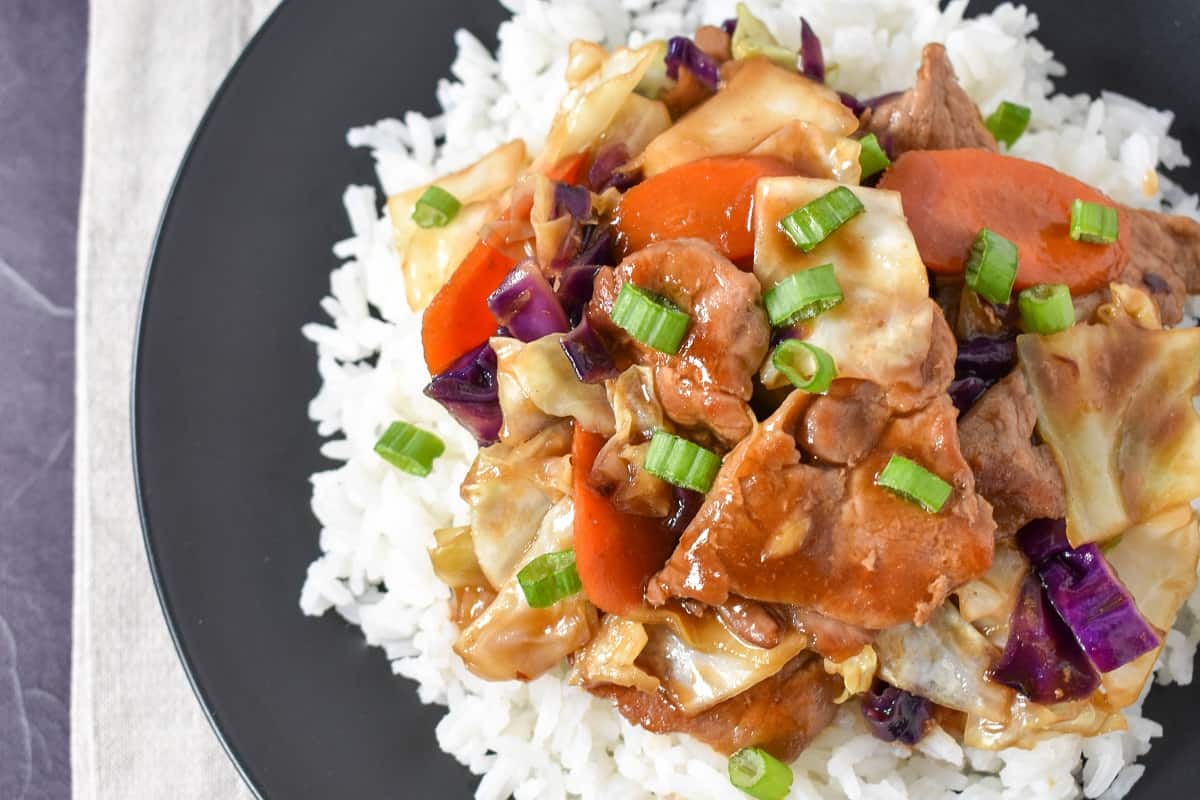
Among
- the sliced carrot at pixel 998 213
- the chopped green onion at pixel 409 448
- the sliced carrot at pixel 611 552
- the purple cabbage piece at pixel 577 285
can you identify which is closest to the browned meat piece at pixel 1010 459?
the sliced carrot at pixel 998 213

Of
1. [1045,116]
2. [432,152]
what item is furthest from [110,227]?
[1045,116]

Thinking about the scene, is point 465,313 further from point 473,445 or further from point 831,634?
point 831,634

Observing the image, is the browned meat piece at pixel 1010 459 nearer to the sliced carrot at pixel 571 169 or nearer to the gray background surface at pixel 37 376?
the sliced carrot at pixel 571 169

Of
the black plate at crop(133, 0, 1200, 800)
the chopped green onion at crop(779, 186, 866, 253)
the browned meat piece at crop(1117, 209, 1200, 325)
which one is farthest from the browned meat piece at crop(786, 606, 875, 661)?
the browned meat piece at crop(1117, 209, 1200, 325)

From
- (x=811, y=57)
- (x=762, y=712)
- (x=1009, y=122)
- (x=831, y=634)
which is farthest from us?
(x=1009, y=122)

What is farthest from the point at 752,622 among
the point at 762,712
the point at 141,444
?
the point at 141,444
